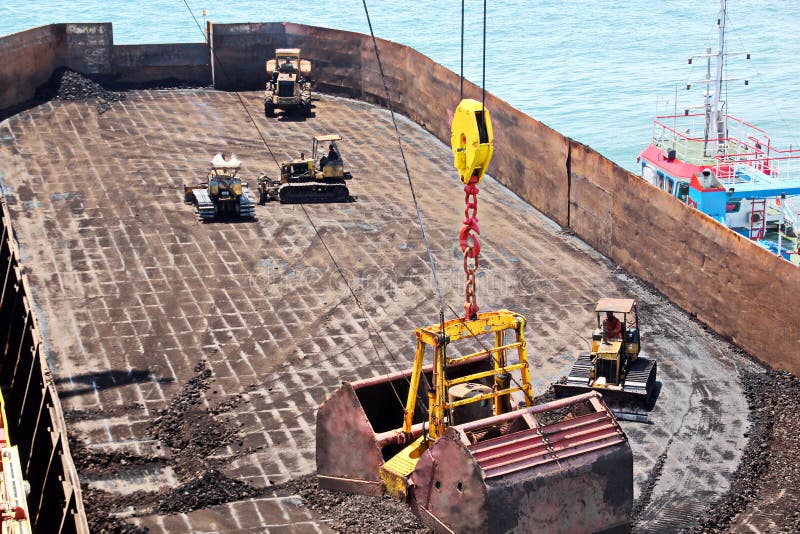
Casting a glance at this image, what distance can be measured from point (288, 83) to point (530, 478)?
89.7 feet

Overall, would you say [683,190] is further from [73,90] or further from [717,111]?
[73,90]

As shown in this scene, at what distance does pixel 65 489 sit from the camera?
15.0 meters

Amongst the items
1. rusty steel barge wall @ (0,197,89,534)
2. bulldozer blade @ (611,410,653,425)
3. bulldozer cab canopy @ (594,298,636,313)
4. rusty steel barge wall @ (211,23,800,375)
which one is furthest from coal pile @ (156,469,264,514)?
rusty steel barge wall @ (211,23,800,375)

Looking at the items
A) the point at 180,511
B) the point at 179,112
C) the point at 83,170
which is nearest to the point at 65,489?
the point at 180,511

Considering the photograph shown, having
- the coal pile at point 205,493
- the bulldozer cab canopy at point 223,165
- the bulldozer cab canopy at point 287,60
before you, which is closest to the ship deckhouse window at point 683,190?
the bulldozer cab canopy at point 223,165

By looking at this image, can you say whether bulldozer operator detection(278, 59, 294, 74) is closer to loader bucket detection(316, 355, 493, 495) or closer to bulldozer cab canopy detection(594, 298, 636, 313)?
bulldozer cab canopy detection(594, 298, 636, 313)

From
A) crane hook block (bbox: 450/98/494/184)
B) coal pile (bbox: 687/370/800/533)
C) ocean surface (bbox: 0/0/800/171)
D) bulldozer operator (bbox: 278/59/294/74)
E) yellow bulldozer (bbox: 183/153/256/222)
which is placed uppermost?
crane hook block (bbox: 450/98/494/184)

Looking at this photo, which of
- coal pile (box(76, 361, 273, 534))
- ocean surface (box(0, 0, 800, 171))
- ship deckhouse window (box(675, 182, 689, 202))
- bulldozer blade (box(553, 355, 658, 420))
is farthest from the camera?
ocean surface (box(0, 0, 800, 171))

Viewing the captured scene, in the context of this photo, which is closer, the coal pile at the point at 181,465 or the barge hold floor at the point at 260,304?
the coal pile at the point at 181,465

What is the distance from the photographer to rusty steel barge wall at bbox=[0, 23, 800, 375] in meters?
23.6

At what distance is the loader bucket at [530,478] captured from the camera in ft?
45.8

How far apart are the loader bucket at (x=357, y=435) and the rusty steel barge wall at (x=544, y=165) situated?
8254mm

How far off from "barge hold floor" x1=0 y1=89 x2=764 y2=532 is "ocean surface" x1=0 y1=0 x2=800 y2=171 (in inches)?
1107

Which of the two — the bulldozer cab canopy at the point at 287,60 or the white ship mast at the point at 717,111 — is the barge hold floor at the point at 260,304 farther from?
the white ship mast at the point at 717,111
